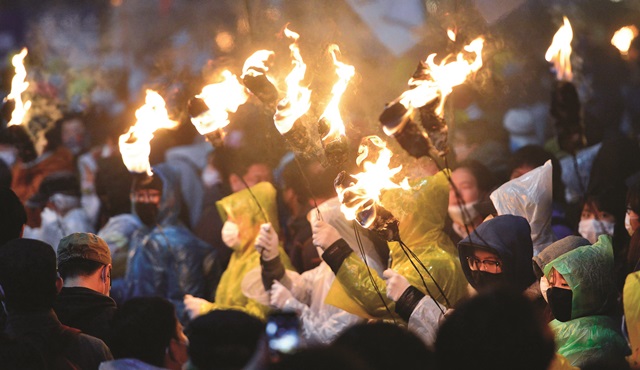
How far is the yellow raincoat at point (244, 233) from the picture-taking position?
26.2 ft

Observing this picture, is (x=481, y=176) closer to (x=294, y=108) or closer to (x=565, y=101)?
(x=565, y=101)

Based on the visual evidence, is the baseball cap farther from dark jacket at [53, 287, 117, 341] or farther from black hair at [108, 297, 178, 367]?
black hair at [108, 297, 178, 367]

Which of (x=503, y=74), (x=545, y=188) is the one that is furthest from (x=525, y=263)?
(x=503, y=74)

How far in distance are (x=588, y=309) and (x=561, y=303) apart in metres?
0.16

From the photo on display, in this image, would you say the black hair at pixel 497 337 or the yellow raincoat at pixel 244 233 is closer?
the black hair at pixel 497 337

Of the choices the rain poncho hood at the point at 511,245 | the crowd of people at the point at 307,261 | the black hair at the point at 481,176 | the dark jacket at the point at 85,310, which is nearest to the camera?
the crowd of people at the point at 307,261

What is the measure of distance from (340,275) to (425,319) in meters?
1.00

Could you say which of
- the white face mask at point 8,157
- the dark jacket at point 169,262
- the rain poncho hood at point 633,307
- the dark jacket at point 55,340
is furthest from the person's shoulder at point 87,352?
the white face mask at point 8,157

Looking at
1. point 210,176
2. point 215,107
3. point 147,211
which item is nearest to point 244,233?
point 147,211

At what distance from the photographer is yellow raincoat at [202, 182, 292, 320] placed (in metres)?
8.00

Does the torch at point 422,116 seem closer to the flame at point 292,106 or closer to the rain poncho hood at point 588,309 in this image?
the flame at point 292,106

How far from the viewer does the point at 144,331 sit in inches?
175


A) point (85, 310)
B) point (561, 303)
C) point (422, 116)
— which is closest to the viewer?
point (422, 116)

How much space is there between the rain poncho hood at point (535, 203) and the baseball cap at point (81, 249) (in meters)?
2.80
